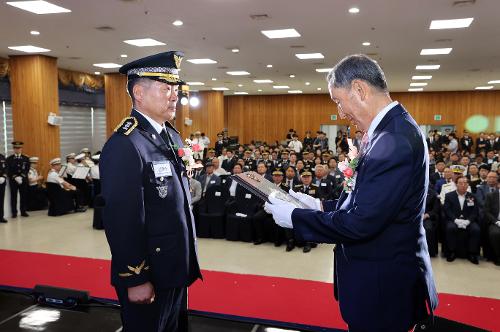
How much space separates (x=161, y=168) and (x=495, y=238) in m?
5.71

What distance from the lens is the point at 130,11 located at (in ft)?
22.3

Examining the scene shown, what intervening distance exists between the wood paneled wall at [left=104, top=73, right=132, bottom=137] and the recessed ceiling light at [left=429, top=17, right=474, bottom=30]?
9853 millimetres

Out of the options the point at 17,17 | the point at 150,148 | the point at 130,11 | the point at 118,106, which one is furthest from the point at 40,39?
the point at 150,148

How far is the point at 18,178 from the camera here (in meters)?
9.03

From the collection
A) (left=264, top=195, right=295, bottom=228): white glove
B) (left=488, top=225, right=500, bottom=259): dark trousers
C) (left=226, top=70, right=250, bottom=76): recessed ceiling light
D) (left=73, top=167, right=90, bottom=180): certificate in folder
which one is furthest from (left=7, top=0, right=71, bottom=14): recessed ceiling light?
(left=226, top=70, right=250, bottom=76): recessed ceiling light

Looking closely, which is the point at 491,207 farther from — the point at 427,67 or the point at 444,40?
the point at 427,67

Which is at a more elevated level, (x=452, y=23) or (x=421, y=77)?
(x=421, y=77)

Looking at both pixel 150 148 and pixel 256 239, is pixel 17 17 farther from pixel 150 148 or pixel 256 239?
pixel 150 148

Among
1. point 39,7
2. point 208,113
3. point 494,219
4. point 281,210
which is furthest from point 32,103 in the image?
point 208,113

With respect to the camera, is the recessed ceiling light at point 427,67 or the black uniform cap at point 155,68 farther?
the recessed ceiling light at point 427,67

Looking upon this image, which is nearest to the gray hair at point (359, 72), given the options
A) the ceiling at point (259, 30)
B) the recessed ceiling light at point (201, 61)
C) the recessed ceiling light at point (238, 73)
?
the ceiling at point (259, 30)

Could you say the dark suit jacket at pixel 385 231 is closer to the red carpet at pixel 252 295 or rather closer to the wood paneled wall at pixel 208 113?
the red carpet at pixel 252 295

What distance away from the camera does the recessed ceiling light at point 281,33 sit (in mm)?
8422

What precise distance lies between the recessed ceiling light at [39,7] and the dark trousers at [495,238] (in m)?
7.56
